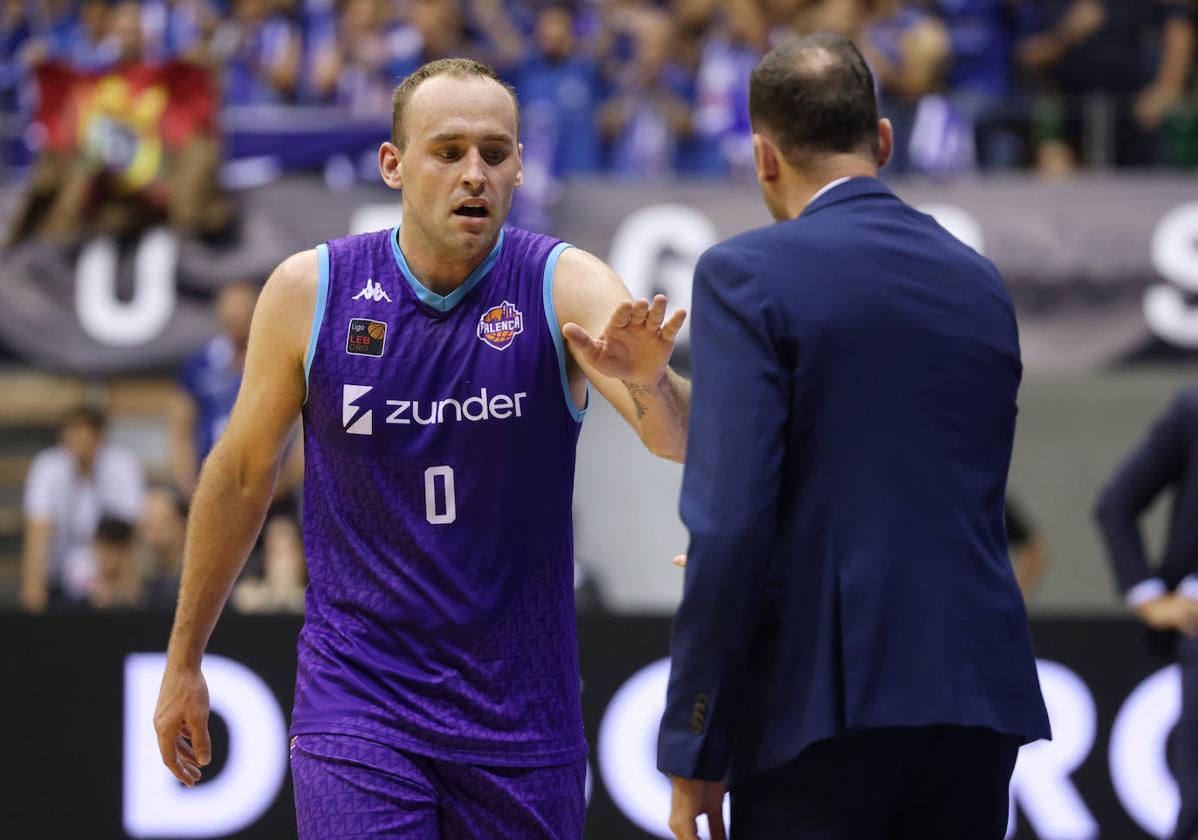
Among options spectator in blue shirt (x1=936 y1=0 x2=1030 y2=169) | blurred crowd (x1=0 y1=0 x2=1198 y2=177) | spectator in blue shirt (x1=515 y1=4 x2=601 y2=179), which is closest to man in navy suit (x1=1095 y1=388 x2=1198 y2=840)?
blurred crowd (x1=0 y1=0 x2=1198 y2=177)

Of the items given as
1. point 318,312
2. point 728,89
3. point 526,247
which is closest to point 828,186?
point 526,247

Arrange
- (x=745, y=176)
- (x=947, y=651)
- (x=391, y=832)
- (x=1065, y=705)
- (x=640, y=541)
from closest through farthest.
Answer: (x=947, y=651) → (x=391, y=832) → (x=1065, y=705) → (x=745, y=176) → (x=640, y=541)

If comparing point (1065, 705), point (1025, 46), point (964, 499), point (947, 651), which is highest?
point (1025, 46)

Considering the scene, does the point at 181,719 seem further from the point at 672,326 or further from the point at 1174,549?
the point at 1174,549

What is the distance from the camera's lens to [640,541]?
12523 mm

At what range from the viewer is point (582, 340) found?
12.2 feet

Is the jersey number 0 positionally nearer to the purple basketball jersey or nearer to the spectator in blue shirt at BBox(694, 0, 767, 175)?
the purple basketball jersey

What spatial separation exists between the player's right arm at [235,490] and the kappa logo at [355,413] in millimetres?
153

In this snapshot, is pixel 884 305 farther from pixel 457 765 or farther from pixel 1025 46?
pixel 1025 46

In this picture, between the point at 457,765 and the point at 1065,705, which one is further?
the point at 1065,705

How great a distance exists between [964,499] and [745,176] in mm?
8573

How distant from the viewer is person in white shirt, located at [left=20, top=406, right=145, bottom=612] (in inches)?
410

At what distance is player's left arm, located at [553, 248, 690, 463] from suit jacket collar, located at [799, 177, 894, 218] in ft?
1.58

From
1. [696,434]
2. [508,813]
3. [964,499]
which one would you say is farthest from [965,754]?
[508,813]
